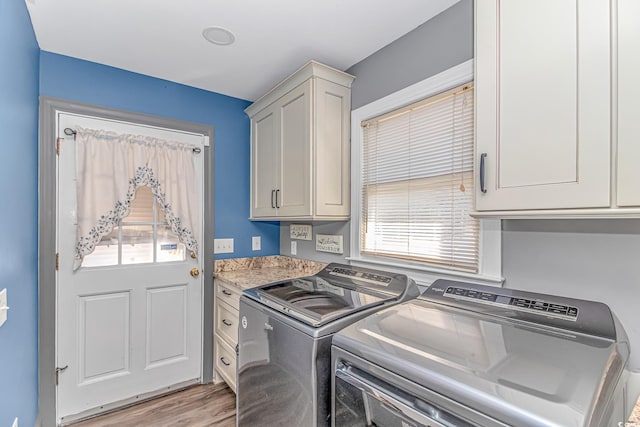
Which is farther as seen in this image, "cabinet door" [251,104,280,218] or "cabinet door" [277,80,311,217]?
"cabinet door" [251,104,280,218]

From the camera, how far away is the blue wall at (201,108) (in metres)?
2.02

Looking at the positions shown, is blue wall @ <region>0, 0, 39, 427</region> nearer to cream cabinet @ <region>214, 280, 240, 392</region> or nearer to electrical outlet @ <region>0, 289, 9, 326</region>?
electrical outlet @ <region>0, 289, 9, 326</region>

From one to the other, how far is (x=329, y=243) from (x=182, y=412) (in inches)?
60.2

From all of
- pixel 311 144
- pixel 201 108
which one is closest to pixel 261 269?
pixel 311 144

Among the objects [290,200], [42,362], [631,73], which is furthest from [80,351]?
[631,73]

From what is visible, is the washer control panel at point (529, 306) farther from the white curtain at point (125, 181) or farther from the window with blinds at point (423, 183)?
the white curtain at point (125, 181)

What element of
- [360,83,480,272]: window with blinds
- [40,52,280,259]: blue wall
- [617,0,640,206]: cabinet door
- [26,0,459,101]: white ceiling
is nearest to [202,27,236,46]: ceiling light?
[26,0,459,101]: white ceiling

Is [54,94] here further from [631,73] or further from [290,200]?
[631,73]

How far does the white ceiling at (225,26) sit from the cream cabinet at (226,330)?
1.57 metres

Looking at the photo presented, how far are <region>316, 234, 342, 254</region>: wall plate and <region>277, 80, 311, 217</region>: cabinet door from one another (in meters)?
0.35

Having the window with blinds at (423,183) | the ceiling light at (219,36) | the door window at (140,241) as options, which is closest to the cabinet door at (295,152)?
the window with blinds at (423,183)

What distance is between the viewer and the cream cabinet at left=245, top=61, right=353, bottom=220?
196cm

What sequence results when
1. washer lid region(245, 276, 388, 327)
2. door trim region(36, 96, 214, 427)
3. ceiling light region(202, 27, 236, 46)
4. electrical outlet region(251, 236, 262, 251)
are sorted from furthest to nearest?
electrical outlet region(251, 236, 262, 251), door trim region(36, 96, 214, 427), ceiling light region(202, 27, 236, 46), washer lid region(245, 276, 388, 327)

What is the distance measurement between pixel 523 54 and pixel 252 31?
1356 millimetres
